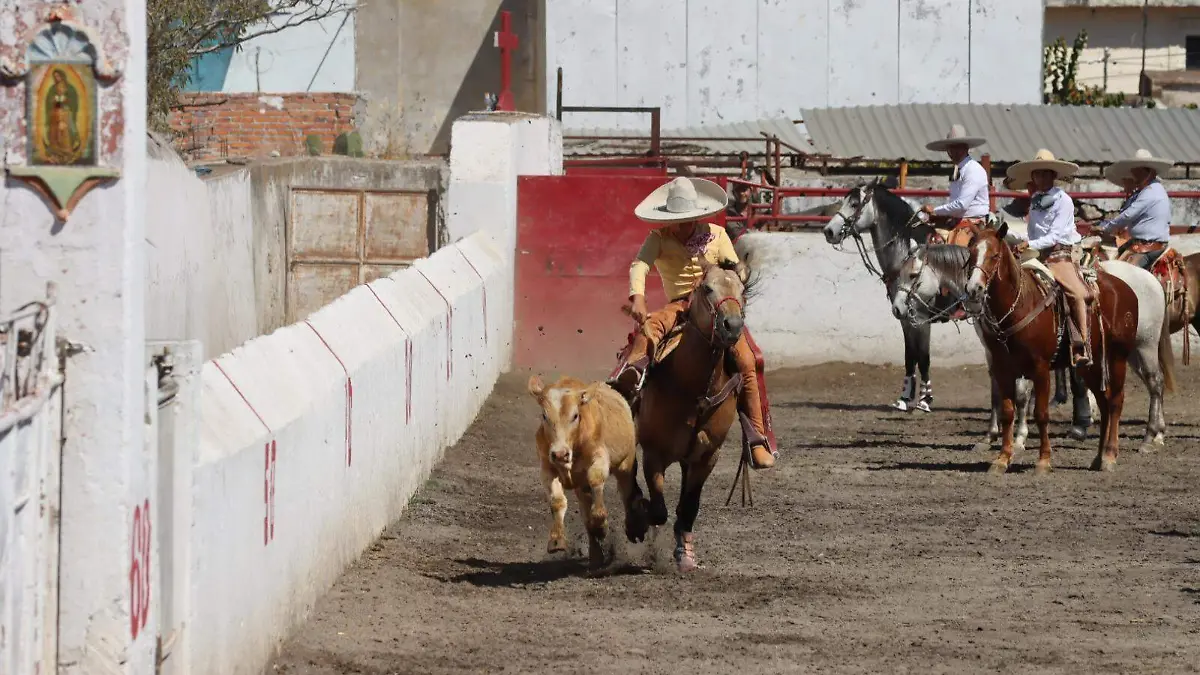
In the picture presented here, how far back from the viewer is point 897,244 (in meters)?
18.7

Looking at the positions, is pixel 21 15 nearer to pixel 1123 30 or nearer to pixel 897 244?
pixel 897 244

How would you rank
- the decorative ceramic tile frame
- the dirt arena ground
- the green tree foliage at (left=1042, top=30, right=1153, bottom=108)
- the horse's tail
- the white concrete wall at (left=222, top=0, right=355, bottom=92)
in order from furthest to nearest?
the green tree foliage at (left=1042, top=30, right=1153, bottom=108) → the white concrete wall at (left=222, top=0, right=355, bottom=92) → the horse's tail → the dirt arena ground → the decorative ceramic tile frame

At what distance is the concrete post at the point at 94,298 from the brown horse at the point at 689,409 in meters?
4.41

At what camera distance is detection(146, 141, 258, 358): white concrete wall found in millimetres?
15211

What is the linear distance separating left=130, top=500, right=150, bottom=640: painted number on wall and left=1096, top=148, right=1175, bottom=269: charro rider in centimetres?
1303

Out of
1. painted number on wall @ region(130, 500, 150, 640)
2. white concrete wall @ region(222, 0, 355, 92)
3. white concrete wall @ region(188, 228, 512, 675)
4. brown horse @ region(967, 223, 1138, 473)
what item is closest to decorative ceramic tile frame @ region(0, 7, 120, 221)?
painted number on wall @ region(130, 500, 150, 640)

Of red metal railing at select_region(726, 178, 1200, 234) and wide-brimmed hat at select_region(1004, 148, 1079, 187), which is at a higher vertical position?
wide-brimmed hat at select_region(1004, 148, 1079, 187)

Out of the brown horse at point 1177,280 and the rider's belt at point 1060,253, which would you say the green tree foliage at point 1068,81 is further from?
the rider's belt at point 1060,253

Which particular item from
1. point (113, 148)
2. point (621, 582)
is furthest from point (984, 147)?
point (113, 148)

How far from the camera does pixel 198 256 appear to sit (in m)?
17.7

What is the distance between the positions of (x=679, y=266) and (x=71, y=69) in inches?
217

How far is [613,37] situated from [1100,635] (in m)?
22.9

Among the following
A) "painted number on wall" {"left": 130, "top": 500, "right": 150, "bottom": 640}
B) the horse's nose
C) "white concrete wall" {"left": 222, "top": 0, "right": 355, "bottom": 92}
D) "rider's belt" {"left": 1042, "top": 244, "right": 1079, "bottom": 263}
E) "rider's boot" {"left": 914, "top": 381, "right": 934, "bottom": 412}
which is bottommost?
"rider's boot" {"left": 914, "top": 381, "right": 934, "bottom": 412}

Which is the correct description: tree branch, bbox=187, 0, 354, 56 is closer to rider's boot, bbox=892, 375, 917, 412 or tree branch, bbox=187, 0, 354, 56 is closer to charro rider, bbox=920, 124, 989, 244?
rider's boot, bbox=892, 375, 917, 412
